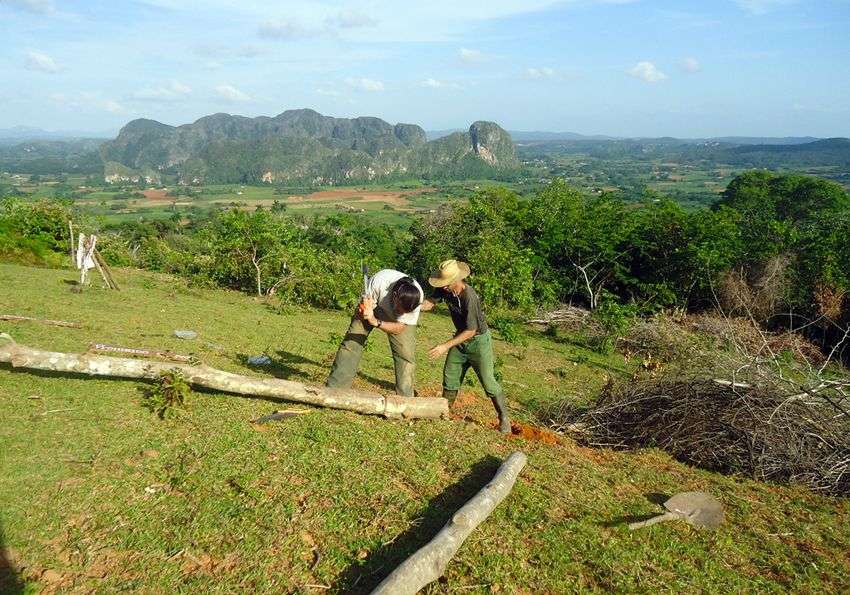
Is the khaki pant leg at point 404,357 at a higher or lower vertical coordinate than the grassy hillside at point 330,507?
higher

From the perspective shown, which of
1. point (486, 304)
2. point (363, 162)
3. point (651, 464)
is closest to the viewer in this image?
point (651, 464)

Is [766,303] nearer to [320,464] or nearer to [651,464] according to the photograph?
[651,464]

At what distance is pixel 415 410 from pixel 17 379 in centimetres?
444

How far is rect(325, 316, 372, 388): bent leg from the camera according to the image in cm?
618

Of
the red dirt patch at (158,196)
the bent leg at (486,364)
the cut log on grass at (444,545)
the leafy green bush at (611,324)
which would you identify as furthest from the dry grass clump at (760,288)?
the red dirt patch at (158,196)

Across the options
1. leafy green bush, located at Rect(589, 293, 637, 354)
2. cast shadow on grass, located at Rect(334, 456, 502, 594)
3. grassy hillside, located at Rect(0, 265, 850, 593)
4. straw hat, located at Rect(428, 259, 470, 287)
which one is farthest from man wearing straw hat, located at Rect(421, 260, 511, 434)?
leafy green bush, located at Rect(589, 293, 637, 354)

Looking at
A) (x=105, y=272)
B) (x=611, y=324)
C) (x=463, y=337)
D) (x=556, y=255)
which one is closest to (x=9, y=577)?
(x=463, y=337)

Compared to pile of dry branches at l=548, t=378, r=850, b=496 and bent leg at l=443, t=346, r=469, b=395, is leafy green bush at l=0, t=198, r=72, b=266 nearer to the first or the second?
bent leg at l=443, t=346, r=469, b=395

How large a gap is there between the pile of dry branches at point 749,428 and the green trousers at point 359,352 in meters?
2.73

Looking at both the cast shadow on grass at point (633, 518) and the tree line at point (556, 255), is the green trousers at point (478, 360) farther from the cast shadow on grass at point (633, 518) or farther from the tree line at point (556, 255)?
the tree line at point (556, 255)

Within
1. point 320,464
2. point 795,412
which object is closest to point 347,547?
point 320,464

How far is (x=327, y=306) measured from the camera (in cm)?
1720

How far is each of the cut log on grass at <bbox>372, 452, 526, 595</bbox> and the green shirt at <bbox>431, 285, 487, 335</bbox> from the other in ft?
5.86

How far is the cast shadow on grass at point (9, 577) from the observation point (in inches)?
129
